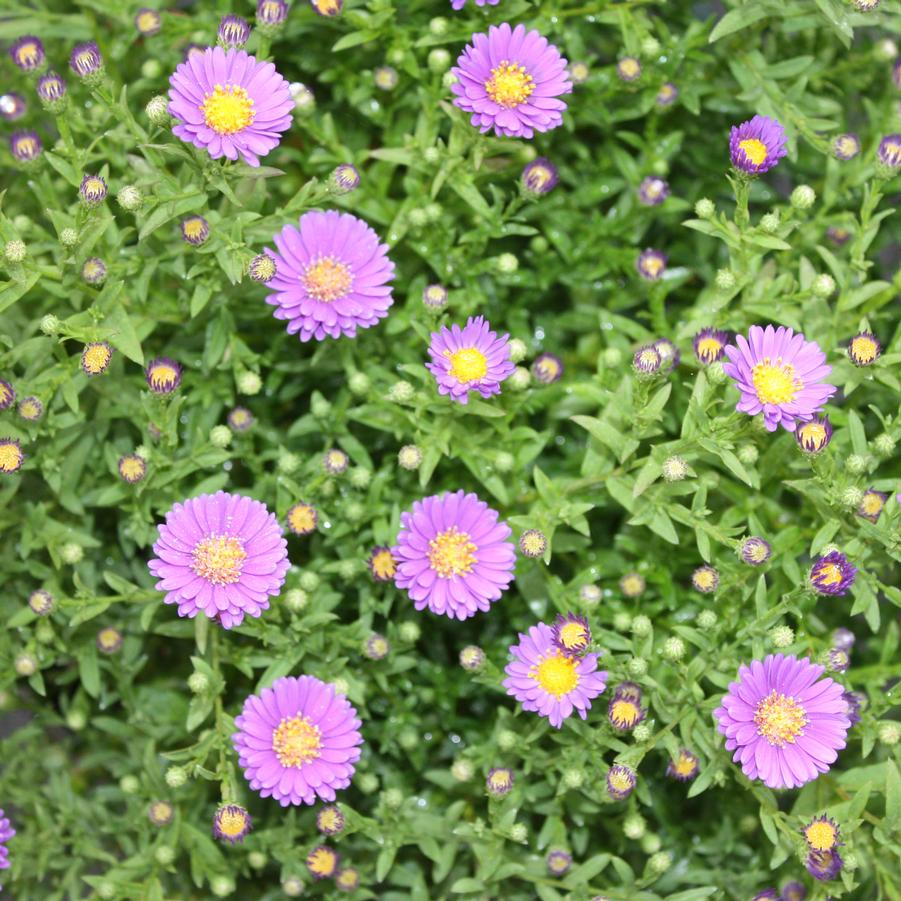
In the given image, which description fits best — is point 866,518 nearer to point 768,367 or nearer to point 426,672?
point 768,367

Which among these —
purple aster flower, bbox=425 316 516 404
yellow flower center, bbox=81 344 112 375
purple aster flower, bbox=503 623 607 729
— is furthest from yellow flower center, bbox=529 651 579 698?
yellow flower center, bbox=81 344 112 375

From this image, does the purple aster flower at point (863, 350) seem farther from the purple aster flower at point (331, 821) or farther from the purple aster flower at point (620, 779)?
the purple aster flower at point (331, 821)

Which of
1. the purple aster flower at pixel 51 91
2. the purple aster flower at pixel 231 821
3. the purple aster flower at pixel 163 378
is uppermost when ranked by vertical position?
the purple aster flower at pixel 51 91

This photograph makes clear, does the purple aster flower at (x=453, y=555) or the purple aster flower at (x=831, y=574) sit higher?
the purple aster flower at (x=831, y=574)

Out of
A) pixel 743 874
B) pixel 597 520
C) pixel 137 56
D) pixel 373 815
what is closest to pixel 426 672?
pixel 373 815

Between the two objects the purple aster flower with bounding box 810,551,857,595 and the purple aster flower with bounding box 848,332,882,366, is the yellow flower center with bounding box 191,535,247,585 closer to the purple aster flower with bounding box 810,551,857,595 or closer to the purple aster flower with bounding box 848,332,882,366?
the purple aster flower with bounding box 810,551,857,595

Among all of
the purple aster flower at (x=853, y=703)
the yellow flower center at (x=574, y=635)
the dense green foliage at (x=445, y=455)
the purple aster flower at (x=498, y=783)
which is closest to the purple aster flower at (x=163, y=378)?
the dense green foliage at (x=445, y=455)
